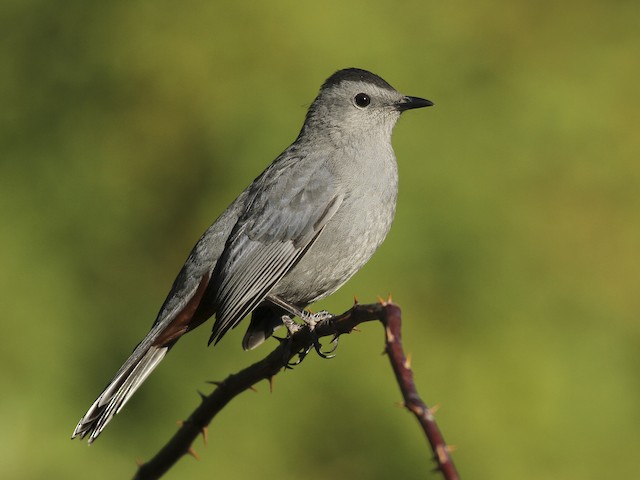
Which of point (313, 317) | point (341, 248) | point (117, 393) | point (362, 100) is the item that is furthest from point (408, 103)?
point (117, 393)

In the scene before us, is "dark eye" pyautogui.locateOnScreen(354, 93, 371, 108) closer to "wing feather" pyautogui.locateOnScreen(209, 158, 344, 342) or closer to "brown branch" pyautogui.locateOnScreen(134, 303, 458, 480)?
"wing feather" pyautogui.locateOnScreen(209, 158, 344, 342)

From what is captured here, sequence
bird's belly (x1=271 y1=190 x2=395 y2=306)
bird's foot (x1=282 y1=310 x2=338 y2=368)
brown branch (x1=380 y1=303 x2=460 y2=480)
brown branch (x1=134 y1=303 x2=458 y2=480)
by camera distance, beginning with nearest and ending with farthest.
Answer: brown branch (x1=380 y1=303 x2=460 y2=480) → brown branch (x1=134 y1=303 x2=458 y2=480) → bird's foot (x1=282 y1=310 x2=338 y2=368) → bird's belly (x1=271 y1=190 x2=395 y2=306)

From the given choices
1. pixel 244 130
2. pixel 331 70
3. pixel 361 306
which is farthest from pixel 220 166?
pixel 361 306

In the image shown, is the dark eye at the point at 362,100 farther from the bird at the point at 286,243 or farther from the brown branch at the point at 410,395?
the brown branch at the point at 410,395

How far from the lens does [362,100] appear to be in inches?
182

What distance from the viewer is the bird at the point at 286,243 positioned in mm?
3955

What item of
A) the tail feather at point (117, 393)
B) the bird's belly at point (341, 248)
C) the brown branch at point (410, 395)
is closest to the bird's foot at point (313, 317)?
the bird's belly at point (341, 248)

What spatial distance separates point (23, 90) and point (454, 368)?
303 cm

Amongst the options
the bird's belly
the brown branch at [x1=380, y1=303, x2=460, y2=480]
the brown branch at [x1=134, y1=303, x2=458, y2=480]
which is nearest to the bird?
the bird's belly

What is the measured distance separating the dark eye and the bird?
93 mm

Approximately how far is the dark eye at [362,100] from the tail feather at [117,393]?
4.85ft

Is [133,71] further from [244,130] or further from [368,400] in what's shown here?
[368,400]

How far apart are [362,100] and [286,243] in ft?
2.86

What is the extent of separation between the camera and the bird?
396 centimetres
